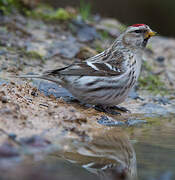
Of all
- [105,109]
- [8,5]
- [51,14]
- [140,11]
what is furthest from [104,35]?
[140,11]

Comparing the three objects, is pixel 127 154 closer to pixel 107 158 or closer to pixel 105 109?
pixel 107 158

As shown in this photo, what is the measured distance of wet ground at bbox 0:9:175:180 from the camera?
10.9 ft

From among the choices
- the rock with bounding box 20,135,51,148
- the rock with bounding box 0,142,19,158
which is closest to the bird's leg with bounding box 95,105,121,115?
the rock with bounding box 20,135,51,148

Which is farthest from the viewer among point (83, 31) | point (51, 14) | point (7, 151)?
point (51, 14)

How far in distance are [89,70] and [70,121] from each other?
1107 millimetres

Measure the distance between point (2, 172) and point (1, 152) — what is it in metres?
0.40

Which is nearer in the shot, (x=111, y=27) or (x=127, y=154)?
(x=127, y=154)

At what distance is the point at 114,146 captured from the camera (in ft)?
13.3

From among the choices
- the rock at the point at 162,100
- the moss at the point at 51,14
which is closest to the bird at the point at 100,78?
the rock at the point at 162,100

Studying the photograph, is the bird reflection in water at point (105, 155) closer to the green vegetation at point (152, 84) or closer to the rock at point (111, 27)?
the green vegetation at point (152, 84)

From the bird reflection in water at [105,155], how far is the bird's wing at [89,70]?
1.17 m

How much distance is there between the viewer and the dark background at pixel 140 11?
1650cm

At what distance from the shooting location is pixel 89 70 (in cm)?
547

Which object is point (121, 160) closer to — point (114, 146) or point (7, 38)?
point (114, 146)
